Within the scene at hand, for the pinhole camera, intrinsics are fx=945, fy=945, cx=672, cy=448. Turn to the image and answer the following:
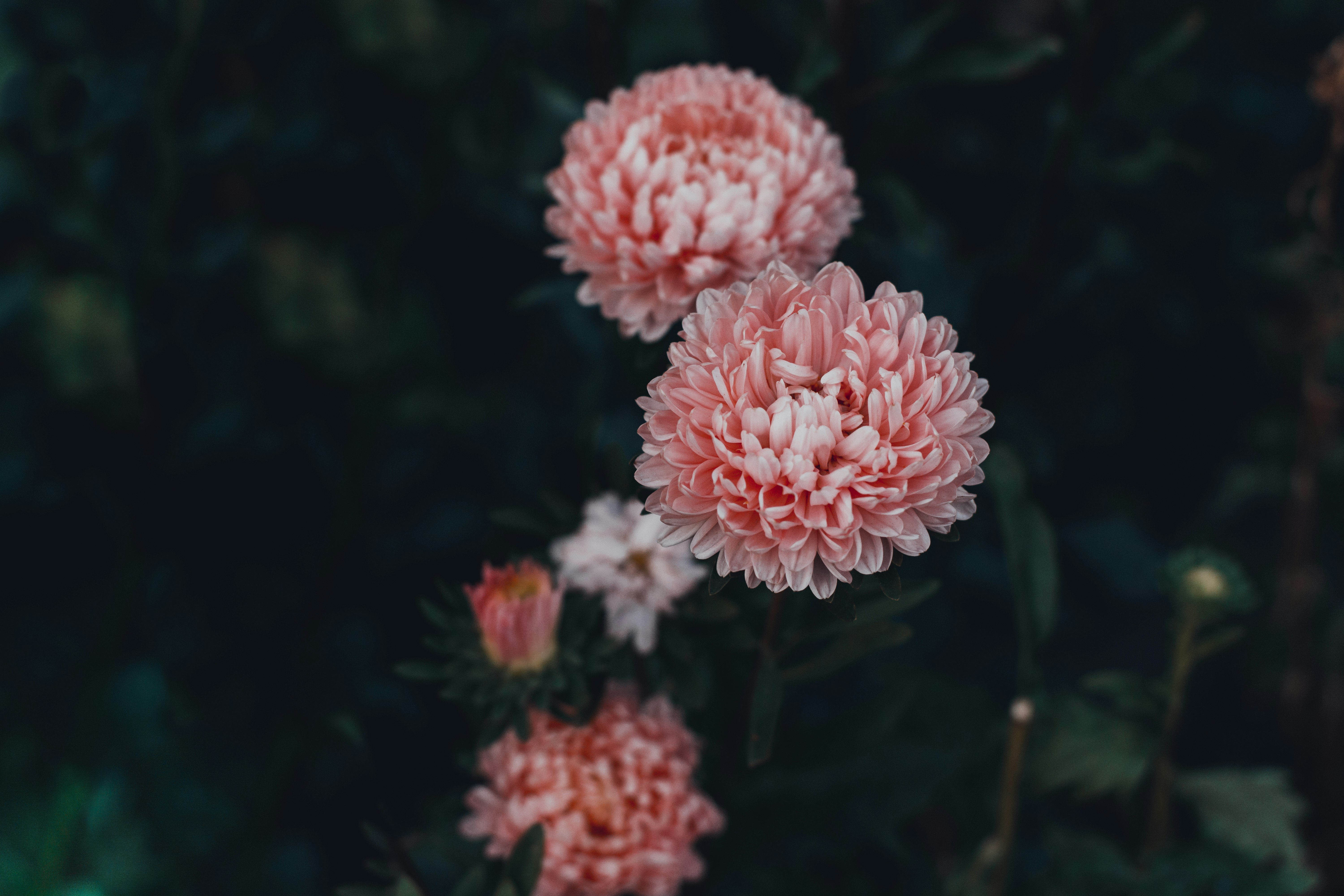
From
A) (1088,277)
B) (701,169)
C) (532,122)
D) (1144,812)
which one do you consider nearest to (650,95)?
(701,169)

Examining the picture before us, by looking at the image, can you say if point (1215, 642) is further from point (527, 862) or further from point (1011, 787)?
point (527, 862)

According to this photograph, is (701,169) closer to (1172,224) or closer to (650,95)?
(650,95)

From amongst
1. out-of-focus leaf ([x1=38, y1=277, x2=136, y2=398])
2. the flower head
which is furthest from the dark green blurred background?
the flower head

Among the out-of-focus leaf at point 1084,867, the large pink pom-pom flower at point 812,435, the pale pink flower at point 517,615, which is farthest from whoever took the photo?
the out-of-focus leaf at point 1084,867

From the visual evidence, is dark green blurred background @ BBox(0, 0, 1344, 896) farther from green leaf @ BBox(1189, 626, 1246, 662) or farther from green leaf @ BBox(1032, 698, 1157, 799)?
green leaf @ BBox(1189, 626, 1246, 662)

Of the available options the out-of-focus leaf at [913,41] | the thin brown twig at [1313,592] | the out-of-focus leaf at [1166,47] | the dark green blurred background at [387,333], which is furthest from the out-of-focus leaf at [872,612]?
the thin brown twig at [1313,592]

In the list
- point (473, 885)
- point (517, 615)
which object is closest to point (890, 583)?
point (517, 615)

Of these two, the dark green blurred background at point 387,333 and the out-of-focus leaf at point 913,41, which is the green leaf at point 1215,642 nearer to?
the dark green blurred background at point 387,333
